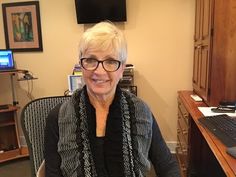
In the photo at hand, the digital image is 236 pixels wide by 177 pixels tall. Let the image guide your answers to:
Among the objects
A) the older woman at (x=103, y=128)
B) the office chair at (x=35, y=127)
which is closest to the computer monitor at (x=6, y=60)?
the office chair at (x=35, y=127)

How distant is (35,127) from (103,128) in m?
0.45

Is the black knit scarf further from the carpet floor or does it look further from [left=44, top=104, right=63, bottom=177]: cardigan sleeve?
the carpet floor

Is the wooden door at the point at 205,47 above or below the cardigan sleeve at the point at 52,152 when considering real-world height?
above

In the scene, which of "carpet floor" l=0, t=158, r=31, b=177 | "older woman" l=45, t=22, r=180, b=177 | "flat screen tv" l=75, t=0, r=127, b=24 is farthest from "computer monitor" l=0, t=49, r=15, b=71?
"older woman" l=45, t=22, r=180, b=177

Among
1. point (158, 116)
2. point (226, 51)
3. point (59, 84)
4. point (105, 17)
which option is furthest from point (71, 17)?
point (226, 51)

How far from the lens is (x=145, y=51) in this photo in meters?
2.95

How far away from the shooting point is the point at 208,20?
199 centimetres

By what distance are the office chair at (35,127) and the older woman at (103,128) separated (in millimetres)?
265

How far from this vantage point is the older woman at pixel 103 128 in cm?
107

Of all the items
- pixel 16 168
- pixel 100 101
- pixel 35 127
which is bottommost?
pixel 16 168

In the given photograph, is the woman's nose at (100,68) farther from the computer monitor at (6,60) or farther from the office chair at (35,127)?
the computer monitor at (6,60)

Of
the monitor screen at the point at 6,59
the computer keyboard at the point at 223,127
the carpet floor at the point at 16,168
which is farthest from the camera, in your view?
the monitor screen at the point at 6,59

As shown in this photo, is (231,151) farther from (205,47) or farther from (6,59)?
(6,59)

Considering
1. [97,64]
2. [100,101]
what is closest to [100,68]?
[97,64]
